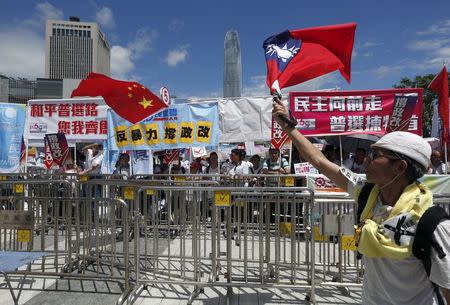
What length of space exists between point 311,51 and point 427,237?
3.84 metres

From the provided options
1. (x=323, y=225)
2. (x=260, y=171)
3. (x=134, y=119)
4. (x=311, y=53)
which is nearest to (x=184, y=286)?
(x=323, y=225)

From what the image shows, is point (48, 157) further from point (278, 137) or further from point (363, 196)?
point (363, 196)

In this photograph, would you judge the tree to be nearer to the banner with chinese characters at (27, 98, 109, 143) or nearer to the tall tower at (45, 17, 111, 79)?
the banner with chinese characters at (27, 98, 109, 143)

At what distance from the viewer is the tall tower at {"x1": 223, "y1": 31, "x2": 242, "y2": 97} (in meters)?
54.8

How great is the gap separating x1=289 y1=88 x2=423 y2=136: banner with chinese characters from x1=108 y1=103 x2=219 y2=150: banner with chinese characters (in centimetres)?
253

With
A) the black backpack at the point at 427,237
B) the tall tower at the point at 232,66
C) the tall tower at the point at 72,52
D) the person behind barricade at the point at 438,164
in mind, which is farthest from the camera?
the tall tower at the point at 72,52

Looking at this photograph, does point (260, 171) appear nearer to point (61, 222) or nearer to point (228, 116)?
point (228, 116)

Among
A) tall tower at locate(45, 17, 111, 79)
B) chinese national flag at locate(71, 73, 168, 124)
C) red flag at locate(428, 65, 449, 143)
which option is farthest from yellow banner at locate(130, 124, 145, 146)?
tall tower at locate(45, 17, 111, 79)

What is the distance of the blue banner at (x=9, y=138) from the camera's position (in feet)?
34.4

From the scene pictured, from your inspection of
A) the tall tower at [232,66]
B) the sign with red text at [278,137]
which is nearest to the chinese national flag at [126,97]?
the sign with red text at [278,137]

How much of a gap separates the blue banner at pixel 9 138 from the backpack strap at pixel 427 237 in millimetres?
10990

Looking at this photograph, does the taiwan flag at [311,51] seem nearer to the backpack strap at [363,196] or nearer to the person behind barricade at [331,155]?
the backpack strap at [363,196]

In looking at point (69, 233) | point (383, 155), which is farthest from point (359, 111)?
point (383, 155)

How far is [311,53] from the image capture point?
5148mm
